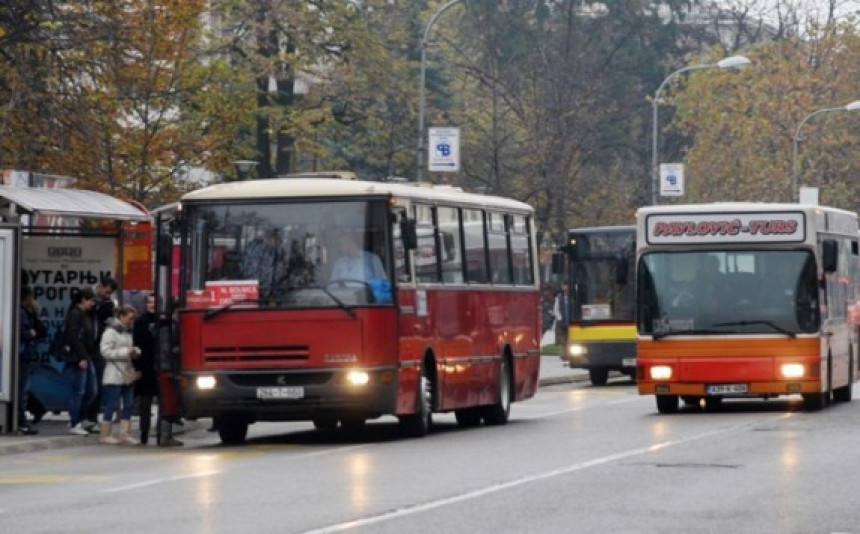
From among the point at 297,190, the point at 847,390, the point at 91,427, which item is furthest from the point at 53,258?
the point at 847,390

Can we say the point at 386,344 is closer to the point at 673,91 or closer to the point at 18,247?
the point at 18,247

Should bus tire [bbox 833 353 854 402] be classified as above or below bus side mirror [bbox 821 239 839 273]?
below

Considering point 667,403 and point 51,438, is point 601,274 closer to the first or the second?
point 667,403

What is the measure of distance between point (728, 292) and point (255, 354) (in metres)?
7.73

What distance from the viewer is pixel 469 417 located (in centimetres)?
2995

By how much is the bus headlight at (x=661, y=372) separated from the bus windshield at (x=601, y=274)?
49.4 feet

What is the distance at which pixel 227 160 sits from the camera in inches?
1772

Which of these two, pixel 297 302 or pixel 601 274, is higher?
pixel 601 274

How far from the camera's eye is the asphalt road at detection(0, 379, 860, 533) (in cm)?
1501

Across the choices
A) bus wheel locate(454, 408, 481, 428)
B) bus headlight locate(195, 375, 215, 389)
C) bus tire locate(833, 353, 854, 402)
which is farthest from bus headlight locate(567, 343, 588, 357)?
bus headlight locate(195, 375, 215, 389)

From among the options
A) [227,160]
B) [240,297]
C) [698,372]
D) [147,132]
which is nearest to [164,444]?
[240,297]

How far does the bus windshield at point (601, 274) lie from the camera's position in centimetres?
4531

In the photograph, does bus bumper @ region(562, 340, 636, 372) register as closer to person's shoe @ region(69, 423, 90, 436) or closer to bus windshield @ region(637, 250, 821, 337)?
bus windshield @ region(637, 250, 821, 337)

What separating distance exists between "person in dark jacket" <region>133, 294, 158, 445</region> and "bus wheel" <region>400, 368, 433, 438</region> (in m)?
2.77
